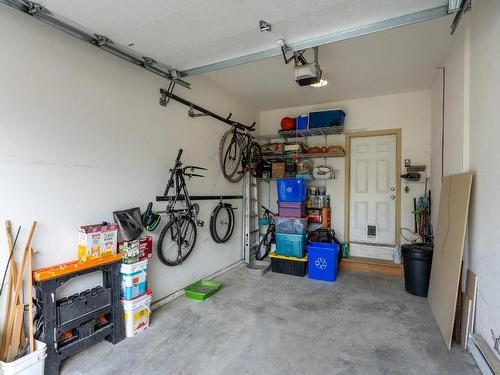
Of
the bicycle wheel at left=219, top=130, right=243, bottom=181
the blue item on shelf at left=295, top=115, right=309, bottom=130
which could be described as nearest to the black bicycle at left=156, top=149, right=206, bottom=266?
the bicycle wheel at left=219, top=130, right=243, bottom=181

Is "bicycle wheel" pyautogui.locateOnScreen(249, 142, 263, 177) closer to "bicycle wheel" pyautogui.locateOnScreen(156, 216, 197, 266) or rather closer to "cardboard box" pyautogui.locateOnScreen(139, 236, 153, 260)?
"bicycle wheel" pyautogui.locateOnScreen(156, 216, 197, 266)

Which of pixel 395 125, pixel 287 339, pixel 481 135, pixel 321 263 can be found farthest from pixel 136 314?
pixel 395 125

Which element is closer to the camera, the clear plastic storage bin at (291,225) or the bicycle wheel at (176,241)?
the bicycle wheel at (176,241)

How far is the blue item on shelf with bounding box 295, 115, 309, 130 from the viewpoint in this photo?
4.78m

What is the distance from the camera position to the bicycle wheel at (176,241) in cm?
311

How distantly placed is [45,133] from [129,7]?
45.3 inches

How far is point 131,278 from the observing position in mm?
2434

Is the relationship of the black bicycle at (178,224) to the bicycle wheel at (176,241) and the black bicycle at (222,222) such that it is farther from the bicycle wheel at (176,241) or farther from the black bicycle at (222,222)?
the black bicycle at (222,222)

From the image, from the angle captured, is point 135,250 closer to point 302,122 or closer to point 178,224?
point 178,224

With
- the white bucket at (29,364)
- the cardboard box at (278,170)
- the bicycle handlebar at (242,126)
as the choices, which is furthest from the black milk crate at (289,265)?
the white bucket at (29,364)

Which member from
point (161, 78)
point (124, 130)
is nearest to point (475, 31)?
point (161, 78)

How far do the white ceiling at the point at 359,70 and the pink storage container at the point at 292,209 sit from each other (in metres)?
1.83

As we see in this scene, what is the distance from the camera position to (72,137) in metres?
2.29

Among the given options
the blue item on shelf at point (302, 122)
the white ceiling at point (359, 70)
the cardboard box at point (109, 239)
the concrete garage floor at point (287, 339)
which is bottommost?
the concrete garage floor at point (287, 339)
